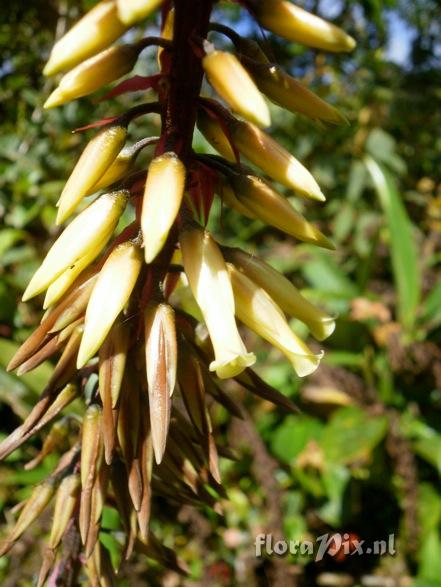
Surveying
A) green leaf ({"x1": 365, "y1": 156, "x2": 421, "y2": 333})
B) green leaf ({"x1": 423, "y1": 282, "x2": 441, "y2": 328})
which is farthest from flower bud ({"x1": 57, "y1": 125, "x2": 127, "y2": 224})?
green leaf ({"x1": 423, "y1": 282, "x2": 441, "y2": 328})

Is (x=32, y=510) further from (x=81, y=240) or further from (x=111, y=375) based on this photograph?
(x=81, y=240)

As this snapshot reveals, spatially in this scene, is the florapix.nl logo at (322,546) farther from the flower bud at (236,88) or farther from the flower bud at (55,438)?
the flower bud at (236,88)

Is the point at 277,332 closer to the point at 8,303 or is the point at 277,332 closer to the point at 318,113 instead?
the point at 318,113

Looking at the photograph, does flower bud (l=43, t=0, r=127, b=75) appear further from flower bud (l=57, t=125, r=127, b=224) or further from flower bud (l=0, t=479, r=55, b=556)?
flower bud (l=0, t=479, r=55, b=556)

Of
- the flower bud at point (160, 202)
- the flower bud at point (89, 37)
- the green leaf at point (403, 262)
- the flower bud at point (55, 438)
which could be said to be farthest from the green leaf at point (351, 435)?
the flower bud at point (89, 37)

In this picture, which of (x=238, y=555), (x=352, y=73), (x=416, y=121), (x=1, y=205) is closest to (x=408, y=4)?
(x=416, y=121)

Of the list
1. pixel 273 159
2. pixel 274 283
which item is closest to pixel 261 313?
pixel 274 283
